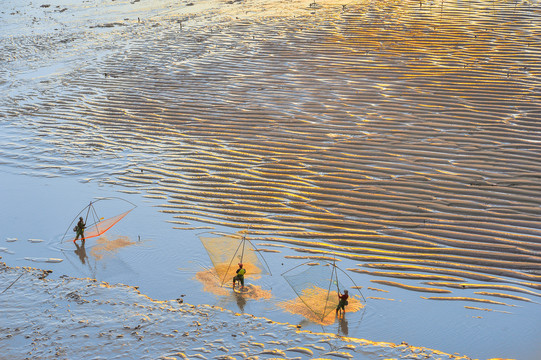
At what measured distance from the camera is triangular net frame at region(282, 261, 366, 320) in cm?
1162

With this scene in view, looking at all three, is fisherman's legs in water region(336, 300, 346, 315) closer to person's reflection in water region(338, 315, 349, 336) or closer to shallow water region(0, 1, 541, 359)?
person's reflection in water region(338, 315, 349, 336)

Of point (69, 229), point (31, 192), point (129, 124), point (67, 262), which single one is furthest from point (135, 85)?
point (67, 262)

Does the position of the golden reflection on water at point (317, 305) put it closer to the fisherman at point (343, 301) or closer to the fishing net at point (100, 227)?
the fisherman at point (343, 301)

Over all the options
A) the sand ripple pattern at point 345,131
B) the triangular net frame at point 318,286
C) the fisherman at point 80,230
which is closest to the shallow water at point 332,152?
the sand ripple pattern at point 345,131

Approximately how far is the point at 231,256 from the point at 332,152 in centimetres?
546

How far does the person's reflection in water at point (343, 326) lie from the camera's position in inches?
435

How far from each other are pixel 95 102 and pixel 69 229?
876cm

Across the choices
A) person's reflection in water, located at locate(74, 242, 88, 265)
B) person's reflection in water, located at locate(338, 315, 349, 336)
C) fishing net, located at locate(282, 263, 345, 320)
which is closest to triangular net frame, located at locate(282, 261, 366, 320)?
fishing net, located at locate(282, 263, 345, 320)

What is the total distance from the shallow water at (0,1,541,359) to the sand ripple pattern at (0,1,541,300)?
0.06 meters

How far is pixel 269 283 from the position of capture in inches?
498

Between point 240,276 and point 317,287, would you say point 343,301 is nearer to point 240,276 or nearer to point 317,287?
point 317,287

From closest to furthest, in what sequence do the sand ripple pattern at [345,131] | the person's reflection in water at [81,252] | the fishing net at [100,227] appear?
1. the sand ripple pattern at [345,131]
2. the person's reflection in water at [81,252]
3. the fishing net at [100,227]

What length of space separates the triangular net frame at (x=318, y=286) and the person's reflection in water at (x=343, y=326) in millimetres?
287

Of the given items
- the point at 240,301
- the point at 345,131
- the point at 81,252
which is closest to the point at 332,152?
the point at 345,131
